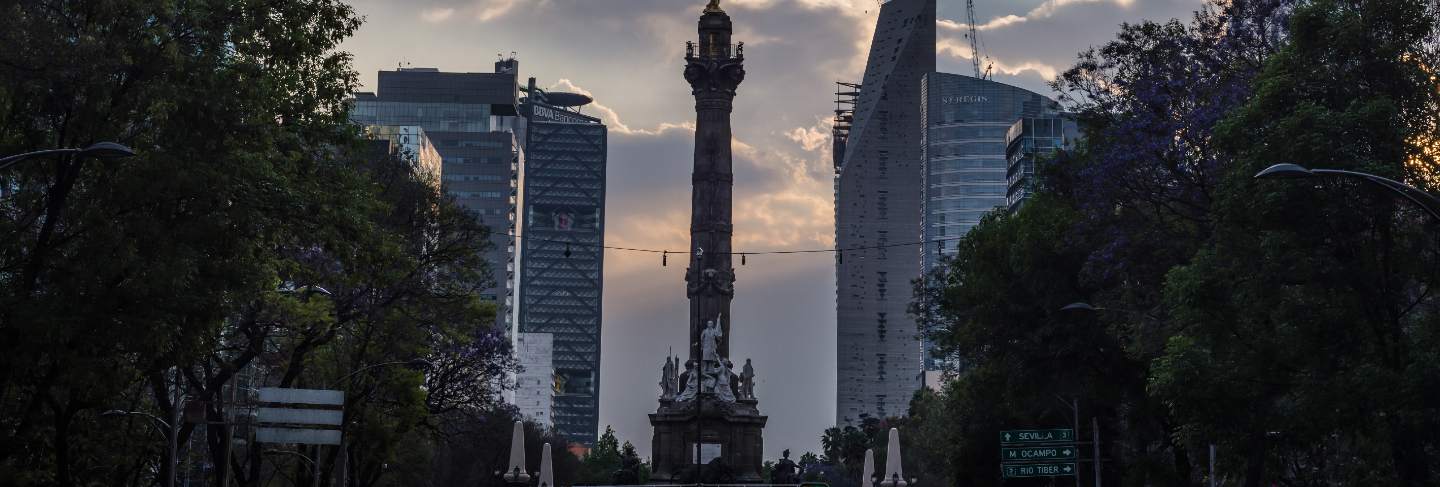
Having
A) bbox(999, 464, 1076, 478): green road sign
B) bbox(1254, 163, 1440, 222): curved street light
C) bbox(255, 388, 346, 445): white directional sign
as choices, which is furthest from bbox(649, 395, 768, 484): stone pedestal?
bbox(1254, 163, 1440, 222): curved street light

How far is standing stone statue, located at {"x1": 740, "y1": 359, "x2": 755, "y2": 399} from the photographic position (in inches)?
3388

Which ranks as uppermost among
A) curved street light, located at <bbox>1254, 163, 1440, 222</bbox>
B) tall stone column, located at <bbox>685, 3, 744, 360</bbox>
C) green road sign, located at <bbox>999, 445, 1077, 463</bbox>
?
tall stone column, located at <bbox>685, 3, 744, 360</bbox>

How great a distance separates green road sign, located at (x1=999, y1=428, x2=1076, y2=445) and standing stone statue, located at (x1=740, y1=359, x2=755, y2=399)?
31.6m

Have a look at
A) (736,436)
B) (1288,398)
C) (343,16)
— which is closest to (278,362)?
(343,16)

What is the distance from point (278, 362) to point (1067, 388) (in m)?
23.9

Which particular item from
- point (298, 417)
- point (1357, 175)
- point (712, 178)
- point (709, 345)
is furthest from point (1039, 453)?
point (712, 178)

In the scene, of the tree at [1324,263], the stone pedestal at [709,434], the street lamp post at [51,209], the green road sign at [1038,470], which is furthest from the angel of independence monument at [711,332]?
the street lamp post at [51,209]

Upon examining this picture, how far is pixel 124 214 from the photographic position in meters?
30.0

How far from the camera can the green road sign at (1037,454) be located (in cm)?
5438

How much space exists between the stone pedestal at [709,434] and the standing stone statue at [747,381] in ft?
3.30

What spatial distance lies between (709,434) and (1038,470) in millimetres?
31596

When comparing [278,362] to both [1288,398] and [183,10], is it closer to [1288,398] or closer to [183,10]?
[183,10]

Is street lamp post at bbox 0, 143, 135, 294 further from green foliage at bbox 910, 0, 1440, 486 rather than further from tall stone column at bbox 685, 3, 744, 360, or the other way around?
tall stone column at bbox 685, 3, 744, 360

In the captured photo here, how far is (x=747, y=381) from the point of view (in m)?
86.3
